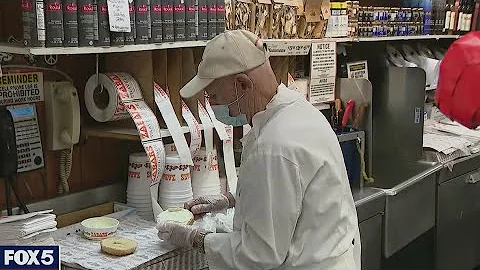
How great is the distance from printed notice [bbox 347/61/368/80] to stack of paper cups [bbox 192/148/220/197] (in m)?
1.35

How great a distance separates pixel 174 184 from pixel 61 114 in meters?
0.51

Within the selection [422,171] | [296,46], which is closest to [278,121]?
[296,46]

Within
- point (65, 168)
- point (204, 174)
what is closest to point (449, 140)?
point (204, 174)

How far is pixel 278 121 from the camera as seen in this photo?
5.95 ft

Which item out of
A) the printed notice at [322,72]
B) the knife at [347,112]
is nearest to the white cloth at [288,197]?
the printed notice at [322,72]

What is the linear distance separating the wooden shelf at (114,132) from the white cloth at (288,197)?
63 cm

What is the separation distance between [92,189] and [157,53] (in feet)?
2.04

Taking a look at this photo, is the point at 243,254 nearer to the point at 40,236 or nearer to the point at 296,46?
the point at 40,236

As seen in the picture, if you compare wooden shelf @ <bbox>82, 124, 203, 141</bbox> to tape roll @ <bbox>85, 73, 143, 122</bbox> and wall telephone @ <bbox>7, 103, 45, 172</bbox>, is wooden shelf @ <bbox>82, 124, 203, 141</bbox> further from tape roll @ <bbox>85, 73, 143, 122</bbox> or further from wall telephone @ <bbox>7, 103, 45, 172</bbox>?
wall telephone @ <bbox>7, 103, 45, 172</bbox>

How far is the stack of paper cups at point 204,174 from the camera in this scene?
2.63 m

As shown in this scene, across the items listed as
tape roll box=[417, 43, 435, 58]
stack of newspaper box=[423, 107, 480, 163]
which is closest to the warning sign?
stack of newspaper box=[423, 107, 480, 163]

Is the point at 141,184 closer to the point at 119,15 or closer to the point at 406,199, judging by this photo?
the point at 119,15

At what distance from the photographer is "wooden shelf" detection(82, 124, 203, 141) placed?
2.40 meters

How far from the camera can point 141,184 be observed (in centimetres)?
252
